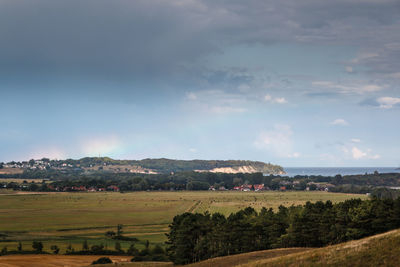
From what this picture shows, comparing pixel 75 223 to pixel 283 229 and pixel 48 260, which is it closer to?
pixel 48 260

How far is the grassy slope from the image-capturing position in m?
30.4

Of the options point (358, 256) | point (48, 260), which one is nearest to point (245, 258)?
point (358, 256)

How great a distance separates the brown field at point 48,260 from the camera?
6247 centimetres

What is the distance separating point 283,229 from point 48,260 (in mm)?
36210

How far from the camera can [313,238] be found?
203 ft

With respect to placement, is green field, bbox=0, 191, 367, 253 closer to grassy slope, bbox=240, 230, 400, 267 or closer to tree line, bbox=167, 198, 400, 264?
tree line, bbox=167, 198, 400, 264

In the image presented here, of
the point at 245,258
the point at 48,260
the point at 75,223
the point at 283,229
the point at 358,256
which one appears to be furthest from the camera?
the point at 75,223

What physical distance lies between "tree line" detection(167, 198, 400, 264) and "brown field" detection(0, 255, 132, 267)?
40.0 feet

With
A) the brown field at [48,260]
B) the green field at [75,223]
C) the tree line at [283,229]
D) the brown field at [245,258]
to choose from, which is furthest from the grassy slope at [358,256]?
the green field at [75,223]

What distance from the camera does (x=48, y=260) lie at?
2613 inches

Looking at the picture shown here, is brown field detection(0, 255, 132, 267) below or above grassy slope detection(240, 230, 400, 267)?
below

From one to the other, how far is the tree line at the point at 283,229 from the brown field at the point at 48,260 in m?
12.2

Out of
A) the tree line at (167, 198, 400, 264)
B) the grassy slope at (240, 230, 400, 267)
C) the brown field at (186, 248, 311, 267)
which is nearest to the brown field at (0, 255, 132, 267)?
the tree line at (167, 198, 400, 264)

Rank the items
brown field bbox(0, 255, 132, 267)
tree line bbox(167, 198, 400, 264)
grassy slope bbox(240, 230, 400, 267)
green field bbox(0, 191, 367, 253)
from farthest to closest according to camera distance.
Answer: green field bbox(0, 191, 367, 253)
brown field bbox(0, 255, 132, 267)
tree line bbox(167, 198, 400, 264)
grassy slope bbox(240, 230, 400, 267)
